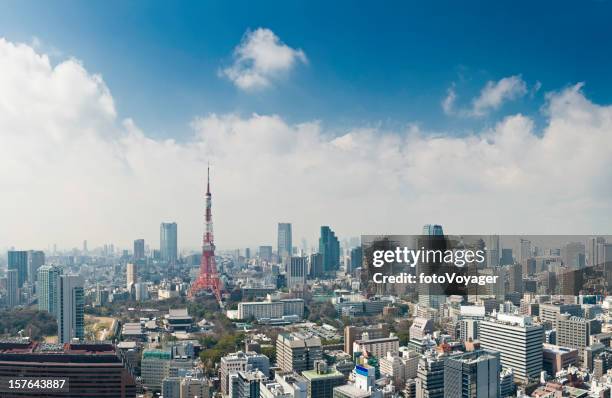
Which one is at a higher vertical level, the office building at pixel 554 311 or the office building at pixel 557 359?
the office building at pixel 554 311

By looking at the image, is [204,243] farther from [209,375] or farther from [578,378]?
[578,378]

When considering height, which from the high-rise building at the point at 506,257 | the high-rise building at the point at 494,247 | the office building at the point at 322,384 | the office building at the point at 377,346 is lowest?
the office building at the point at 377,346

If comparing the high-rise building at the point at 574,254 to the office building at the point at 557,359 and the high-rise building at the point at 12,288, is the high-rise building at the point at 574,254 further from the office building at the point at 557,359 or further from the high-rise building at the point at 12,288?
the high-rise building at the point at 12,288

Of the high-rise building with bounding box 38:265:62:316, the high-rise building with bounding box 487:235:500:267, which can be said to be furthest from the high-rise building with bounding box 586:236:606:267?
the high-rise building with bounding box 38:265:62:316

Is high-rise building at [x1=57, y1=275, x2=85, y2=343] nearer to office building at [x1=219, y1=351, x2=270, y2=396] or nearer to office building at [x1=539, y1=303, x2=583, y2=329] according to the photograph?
office building at [x1=219, y1=351, x2=270, y2=396]

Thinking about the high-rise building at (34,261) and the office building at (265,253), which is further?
the office building at (265,253)

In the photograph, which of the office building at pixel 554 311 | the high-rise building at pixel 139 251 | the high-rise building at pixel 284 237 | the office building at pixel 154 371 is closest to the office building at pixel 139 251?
the high-rise building at pixel 139 251

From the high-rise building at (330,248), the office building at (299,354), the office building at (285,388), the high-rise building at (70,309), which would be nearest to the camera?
the office building at (285,388)
